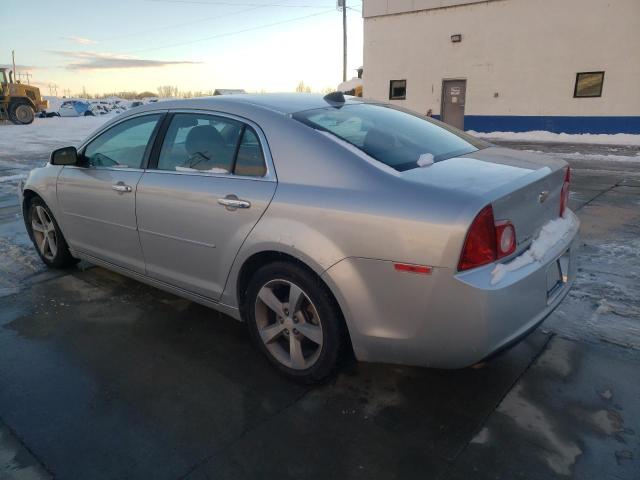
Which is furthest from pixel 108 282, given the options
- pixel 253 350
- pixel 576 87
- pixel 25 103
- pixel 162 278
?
pixel 25 103

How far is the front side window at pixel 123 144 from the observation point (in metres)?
3.46

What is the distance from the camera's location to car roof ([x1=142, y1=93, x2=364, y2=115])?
9.54 feet

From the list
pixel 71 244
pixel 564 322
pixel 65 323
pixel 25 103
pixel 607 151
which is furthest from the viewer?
pixel 25 103

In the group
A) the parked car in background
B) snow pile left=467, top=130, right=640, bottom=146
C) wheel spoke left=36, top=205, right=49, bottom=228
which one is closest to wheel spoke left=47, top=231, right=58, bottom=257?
wheel spoke left=36, top=205, right=49, bottom=228

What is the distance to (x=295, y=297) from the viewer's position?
2.58 metres

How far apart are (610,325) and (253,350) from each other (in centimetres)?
237

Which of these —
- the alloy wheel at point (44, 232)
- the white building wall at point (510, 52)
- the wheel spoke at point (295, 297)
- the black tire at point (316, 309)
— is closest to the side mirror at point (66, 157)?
the alloy wheel at point (44, 232)

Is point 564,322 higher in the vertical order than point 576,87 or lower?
lower

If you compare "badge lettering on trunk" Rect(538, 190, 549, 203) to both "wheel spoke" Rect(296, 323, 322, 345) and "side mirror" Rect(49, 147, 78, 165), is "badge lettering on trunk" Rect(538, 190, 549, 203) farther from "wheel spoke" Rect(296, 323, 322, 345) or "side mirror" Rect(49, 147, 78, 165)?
"side mirror" Rect(49, 147, 78, 165)

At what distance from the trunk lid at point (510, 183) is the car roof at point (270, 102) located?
2.96 feet

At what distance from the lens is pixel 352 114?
9.95ft

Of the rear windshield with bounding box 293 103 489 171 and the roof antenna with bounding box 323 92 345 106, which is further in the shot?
the roof antenna with bounding box 323 92 345 106

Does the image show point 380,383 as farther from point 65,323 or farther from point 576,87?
point 576,87

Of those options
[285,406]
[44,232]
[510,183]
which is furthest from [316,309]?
[44,232]
